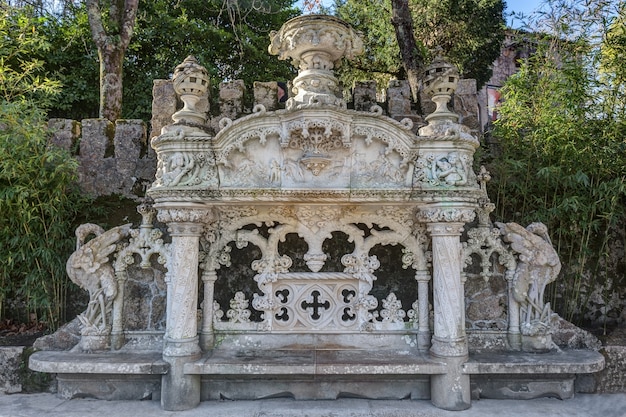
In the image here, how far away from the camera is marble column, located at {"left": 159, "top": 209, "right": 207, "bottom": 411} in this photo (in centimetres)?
362

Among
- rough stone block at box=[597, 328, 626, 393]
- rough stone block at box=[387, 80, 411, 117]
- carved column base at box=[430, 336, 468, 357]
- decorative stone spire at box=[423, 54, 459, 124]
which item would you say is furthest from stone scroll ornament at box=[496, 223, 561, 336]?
rough stone block at box=[387, 80, 411, 117]

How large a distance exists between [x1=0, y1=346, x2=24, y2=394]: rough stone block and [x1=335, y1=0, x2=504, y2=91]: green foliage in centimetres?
916

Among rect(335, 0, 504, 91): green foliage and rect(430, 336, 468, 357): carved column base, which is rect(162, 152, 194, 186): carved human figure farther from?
rect(335, 0, 504, 91): green foliage

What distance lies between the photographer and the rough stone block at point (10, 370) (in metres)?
3.99

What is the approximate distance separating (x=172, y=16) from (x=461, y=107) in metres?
8.28

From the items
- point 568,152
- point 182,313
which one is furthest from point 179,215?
point 568,152

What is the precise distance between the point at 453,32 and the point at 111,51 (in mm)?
7776

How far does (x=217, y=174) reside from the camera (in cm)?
370

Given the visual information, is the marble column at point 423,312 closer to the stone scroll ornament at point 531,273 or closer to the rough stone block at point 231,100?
the stone scroll ornament at point 531,273

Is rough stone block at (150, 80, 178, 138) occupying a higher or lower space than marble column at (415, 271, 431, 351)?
higher

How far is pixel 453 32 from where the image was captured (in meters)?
10.6

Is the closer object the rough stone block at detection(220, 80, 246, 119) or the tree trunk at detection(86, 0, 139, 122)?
the rough stone block at detection(220, 80, 246, 119)

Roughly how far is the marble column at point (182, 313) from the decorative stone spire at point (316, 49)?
1382 millimetres

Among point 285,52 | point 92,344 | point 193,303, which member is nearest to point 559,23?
point 285,52
